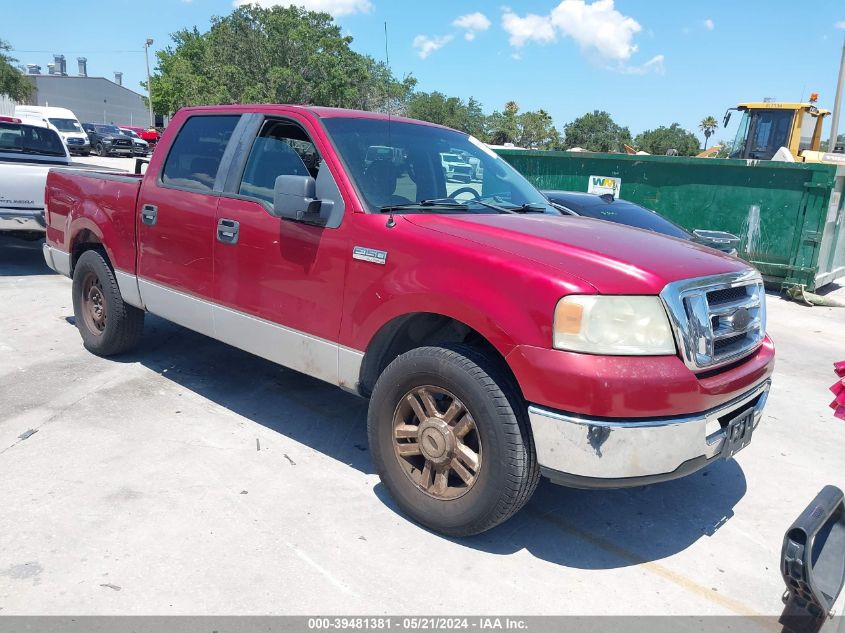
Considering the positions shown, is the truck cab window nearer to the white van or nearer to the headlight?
the headlight

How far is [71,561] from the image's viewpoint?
9.73 ft

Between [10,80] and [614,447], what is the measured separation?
56.9m

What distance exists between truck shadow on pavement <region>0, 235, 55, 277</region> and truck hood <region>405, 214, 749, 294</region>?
7690mm

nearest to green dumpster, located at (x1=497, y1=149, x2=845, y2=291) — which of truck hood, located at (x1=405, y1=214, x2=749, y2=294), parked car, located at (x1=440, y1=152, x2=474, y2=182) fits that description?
truck hood, located at (x1=405, y1=214, x2=749, y2=294)

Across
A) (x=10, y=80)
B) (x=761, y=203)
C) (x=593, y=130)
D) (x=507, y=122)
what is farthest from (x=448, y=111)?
(x=761, y=203)

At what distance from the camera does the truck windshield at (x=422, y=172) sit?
3.76 m

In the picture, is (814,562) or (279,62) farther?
(279,62)

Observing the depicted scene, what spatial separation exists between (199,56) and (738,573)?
224 feet

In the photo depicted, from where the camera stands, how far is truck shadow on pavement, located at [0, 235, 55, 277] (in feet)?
30.0

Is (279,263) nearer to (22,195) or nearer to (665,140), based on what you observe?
(22,195)

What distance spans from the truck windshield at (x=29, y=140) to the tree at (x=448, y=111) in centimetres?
5512

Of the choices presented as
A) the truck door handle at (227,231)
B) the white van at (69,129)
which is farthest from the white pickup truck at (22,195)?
the white van at (69,129)

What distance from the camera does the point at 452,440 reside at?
317cm
